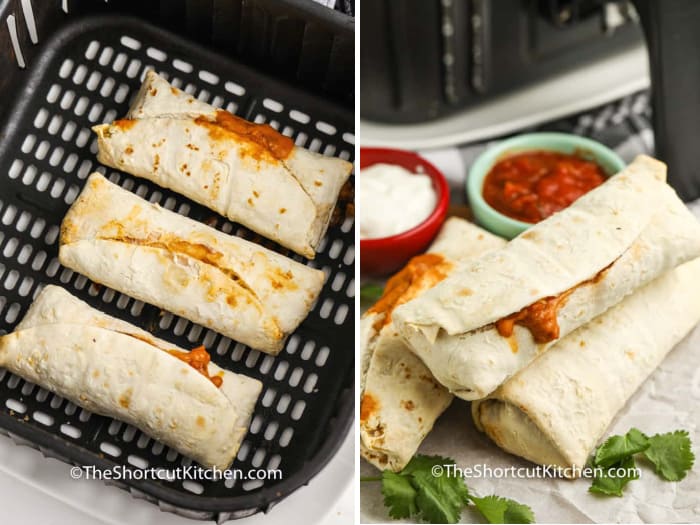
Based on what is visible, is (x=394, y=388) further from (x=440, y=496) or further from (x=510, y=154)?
(x=510, y=154)

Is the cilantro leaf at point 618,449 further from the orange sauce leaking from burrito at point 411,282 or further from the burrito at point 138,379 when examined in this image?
the burrito at point 138,379

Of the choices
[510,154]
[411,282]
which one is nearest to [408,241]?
[411,282]

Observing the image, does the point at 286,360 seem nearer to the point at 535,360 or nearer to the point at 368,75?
the point at 535,360

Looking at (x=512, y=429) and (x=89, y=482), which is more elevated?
(x=512, y=429)

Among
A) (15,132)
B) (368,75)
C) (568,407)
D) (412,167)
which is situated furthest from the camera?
(368,75)

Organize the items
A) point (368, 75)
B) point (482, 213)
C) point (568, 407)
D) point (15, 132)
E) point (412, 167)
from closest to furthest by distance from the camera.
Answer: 1. point (568, 407)
2. point (15, 132)
3. point (482, 213)
4. point (412, 167)
5. point (368, 75)

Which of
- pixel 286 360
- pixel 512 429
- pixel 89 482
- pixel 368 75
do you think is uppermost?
pixel 368 75

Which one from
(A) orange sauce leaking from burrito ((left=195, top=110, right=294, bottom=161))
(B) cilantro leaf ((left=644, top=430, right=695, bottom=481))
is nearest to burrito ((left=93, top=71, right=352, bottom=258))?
(A) orange sauce leaking from burrito ((left=195, top=110, right=294, bottom=161))

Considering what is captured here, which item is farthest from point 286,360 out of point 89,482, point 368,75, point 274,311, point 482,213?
point 368,75

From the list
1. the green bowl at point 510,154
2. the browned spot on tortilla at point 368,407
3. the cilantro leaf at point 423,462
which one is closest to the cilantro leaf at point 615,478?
the cilantro leaf at point 423,462
